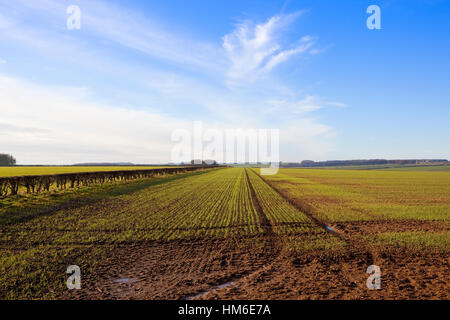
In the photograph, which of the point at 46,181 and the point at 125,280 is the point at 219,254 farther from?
the point at 46,181

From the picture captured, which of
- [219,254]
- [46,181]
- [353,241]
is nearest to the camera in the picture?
[219,254]

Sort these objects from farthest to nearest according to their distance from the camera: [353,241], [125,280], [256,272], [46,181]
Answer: [46,181], [353,241], [256,272], [125,280]

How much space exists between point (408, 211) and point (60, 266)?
16.4 metres

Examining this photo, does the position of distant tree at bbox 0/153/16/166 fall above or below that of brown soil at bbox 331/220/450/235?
above

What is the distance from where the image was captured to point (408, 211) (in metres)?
15.0

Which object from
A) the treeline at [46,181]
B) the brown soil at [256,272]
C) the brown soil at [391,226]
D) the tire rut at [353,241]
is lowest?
the brown soil at [391,226]

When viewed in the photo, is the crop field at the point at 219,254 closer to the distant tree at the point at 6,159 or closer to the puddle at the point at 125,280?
the puddle at the point at 125,280

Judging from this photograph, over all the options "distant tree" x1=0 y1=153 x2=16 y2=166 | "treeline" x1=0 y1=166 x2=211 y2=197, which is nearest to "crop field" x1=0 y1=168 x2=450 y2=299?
"treeline" x1=0 y1=166 x2=211 y2=197

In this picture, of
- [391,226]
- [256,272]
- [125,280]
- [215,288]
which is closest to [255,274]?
[256,272]

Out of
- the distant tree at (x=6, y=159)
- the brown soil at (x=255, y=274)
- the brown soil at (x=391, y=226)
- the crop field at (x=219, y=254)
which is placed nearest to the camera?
the brown soil at (x=255, y=274)

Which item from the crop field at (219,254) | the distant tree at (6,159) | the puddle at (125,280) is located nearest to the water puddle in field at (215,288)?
the crop field at (219,254)

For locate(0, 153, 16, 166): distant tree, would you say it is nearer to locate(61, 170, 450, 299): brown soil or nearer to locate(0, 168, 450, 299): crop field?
locate(0, 168, 450, 299): crop field
